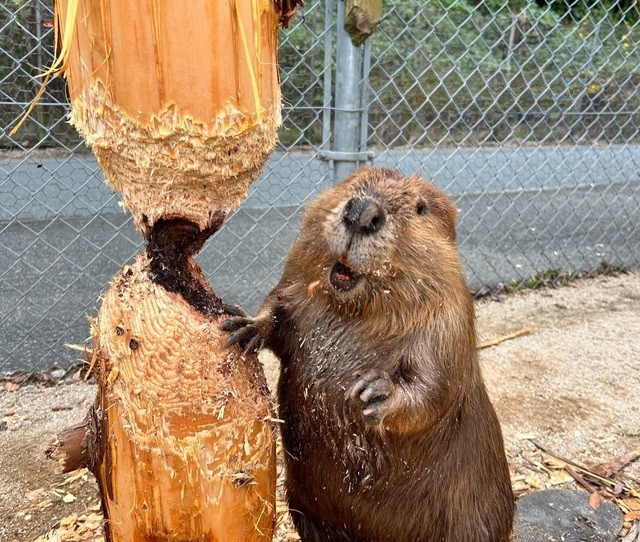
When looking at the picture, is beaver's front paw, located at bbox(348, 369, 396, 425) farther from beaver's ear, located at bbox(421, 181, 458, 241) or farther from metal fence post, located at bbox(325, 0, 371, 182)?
metal fence post, located at bbox(325, 0, 371, 182)

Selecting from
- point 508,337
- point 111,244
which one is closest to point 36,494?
point 508,337

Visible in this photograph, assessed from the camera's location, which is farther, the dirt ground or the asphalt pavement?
the asphalt pavement

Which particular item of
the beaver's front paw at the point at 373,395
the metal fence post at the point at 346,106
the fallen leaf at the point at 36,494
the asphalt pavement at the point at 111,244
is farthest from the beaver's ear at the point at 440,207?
the asphalt pavement at the point at 111,244

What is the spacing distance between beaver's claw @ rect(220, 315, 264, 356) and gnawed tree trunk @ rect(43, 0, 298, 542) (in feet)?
0.08

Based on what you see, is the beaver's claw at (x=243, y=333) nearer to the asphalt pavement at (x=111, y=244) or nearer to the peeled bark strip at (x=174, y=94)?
the peeled bark strip at (x=174, y=94)

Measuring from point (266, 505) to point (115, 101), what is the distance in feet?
3.24

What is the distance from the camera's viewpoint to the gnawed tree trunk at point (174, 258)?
1205 millimetres

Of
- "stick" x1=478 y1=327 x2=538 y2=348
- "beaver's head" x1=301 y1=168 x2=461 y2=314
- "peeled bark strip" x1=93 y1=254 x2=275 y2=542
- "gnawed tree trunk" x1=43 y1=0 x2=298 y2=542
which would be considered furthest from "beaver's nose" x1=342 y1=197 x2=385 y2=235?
"stick" x1=478 y1=327 x2=538 y2=348

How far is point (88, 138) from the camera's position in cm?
132

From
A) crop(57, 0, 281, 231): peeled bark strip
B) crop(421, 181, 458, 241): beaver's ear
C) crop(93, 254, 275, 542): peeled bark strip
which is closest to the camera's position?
crop(57, 0, 281, 231): peeled bark strip

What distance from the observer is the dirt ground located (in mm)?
2652

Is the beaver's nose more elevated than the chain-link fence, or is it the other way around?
the beaver's nose

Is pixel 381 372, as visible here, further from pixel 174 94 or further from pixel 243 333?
pixel 174 94

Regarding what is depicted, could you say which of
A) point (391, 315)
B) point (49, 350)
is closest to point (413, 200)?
point (391, 315)
